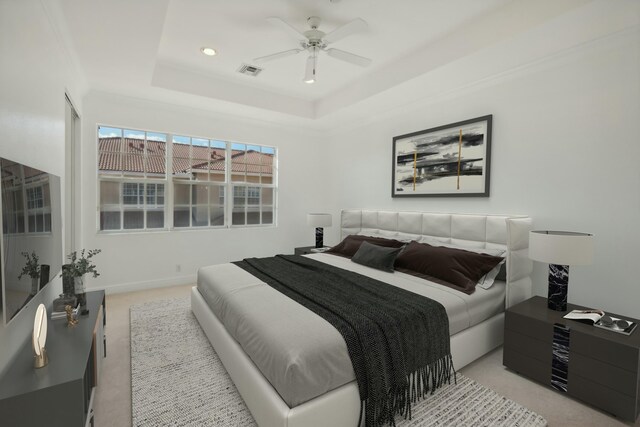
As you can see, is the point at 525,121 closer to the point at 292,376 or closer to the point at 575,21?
the point at 575,21

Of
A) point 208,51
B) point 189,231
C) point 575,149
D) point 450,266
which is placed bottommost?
point 450,266

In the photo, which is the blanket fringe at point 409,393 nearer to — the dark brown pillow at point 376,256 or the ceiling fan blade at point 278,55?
the dark brown pillow at point 376,256

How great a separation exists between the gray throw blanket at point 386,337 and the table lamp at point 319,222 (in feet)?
7.11

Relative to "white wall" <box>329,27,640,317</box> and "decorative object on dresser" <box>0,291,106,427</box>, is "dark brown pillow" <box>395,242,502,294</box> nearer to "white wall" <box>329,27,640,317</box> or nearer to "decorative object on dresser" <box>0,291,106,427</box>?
"white wall" <box>329,27,640,317</box>

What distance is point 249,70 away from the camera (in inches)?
145

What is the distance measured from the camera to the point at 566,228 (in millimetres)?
2697

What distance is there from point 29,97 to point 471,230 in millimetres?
3759

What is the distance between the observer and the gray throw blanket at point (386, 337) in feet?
5.57

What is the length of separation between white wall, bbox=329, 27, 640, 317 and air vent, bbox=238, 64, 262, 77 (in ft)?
6.80

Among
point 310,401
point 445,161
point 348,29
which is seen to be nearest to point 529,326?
point 310,401

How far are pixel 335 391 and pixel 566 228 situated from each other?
2532 millimetres

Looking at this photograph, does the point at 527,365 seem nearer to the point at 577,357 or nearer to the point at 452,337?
the point at 577,357

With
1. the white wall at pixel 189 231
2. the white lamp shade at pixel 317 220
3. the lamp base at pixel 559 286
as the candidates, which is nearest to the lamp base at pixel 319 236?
the white lamp shade at pixel 317 220

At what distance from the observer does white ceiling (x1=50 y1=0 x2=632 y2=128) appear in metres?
2.35
